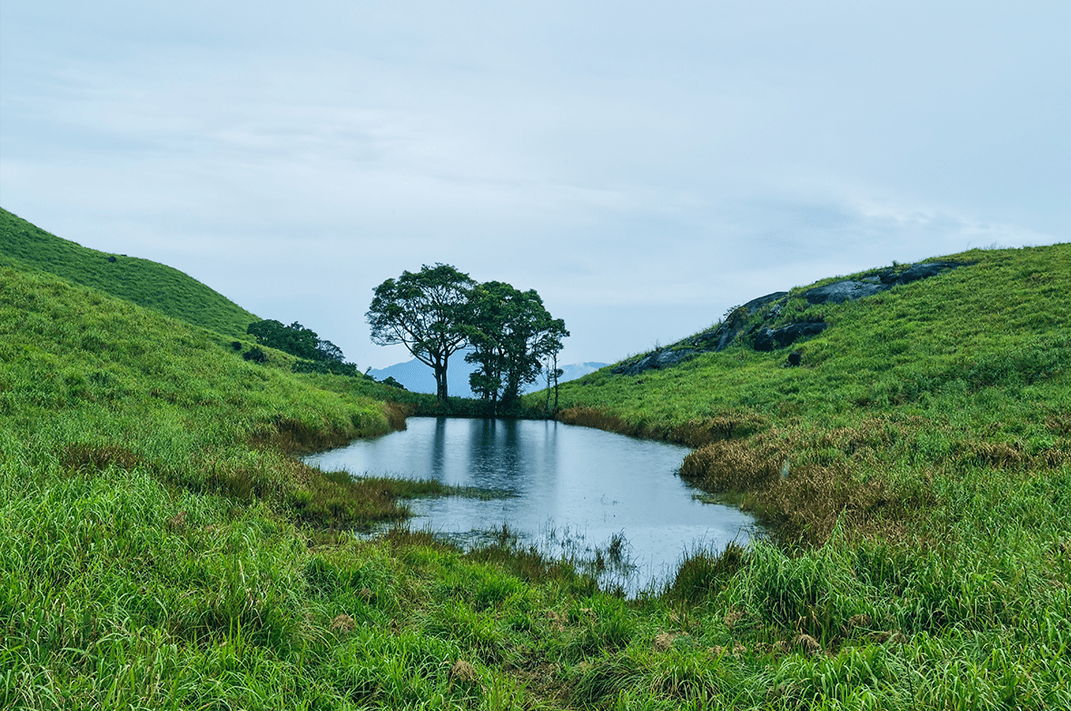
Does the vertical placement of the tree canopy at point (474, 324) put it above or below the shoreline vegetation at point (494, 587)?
above

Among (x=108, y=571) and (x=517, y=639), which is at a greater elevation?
(x=108, y=571)

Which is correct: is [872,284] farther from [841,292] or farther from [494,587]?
[494,587]

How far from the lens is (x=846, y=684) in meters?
5.49

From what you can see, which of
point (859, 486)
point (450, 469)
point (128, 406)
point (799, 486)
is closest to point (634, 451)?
point (450, 469)

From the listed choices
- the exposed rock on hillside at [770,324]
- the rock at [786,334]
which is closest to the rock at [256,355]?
the exposed rock on hillside at [770,324]

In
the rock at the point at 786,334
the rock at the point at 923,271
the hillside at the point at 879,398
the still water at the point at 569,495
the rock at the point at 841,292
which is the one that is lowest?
the still water at the point at 569,495

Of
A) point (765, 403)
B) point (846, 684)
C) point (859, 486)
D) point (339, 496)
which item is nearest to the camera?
point (846, 684)

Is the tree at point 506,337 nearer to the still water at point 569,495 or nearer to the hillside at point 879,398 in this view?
the hillside at point 879,398

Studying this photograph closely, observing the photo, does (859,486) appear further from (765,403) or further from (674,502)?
(765,403)

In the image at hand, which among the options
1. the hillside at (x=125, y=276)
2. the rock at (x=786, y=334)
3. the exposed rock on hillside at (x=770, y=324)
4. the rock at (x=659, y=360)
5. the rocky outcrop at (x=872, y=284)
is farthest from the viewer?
the hillside at (x=125, y=276)

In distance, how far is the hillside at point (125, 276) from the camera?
6344cm

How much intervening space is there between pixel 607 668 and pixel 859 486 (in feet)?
31.2

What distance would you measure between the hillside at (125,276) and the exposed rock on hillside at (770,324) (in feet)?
161

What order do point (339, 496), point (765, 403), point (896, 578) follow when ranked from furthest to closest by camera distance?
point (765, 403) < point (339, 496) < point (896, 578)
